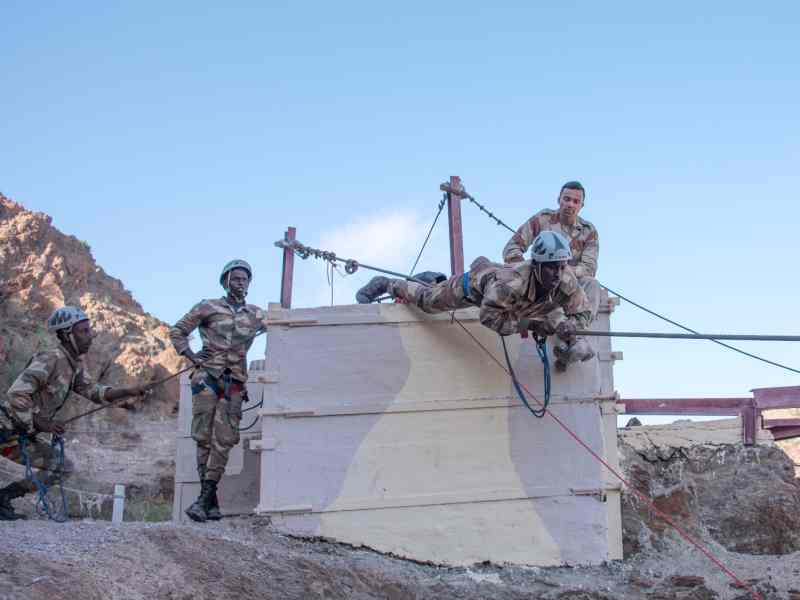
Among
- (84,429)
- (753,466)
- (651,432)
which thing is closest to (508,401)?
(651,432)

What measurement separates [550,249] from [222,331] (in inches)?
114

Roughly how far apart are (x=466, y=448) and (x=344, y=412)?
1045 mm

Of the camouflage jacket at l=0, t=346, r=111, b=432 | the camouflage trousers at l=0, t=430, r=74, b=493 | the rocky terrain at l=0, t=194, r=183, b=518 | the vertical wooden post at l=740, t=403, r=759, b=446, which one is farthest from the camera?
the rocky terrain at l=0, t=194, r=183, b=518

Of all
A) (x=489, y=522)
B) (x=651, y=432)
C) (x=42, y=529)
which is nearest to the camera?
(x=42, y=529)

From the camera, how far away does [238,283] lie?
7.91m

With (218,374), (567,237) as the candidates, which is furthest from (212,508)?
(567,237)

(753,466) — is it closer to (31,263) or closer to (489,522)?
(489,522)

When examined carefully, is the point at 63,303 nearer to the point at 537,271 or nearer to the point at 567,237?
the point at 567,237

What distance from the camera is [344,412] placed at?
291 inches

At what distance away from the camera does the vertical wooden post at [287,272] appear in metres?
10.1

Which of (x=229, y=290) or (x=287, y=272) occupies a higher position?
(x=287, y=272)

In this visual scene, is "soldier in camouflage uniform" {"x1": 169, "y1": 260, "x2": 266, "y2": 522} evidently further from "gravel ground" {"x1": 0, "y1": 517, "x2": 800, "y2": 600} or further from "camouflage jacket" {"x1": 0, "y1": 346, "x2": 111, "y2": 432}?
"camouflage jacket" {"x1": 0, "y1": 346, "x2": 111, "y2": 432}

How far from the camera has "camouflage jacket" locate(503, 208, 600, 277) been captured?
8055mm

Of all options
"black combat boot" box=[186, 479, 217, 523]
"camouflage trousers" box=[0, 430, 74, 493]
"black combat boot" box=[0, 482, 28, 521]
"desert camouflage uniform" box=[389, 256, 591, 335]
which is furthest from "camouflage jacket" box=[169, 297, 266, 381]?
"black combat boot" box=[0, 482, 28, 521]
